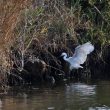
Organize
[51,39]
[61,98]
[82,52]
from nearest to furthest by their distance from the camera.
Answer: [61,98] → [51,39] → [82,52]

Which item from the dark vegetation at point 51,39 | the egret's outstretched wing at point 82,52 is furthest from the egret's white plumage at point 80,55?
the dark vegetation at point 51,39

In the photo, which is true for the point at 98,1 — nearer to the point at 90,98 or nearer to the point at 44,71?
the point at 44,71

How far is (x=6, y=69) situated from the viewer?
13109mm

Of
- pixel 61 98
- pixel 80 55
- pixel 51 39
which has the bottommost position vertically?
pixel 61 98

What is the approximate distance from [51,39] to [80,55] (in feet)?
2.87

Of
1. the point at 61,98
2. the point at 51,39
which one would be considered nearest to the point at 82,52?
the point at 51,39

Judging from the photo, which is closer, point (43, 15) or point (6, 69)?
point (6, 69)

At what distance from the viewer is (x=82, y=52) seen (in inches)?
600

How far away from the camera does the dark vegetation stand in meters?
13.6

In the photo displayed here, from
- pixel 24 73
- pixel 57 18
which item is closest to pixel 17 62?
pixel 24 73

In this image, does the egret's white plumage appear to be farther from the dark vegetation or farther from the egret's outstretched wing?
the dark vegetation

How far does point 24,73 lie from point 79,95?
223cm

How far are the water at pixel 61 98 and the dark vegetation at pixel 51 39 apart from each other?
0.63 m

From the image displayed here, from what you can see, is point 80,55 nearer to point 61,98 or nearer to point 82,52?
point 82,52
